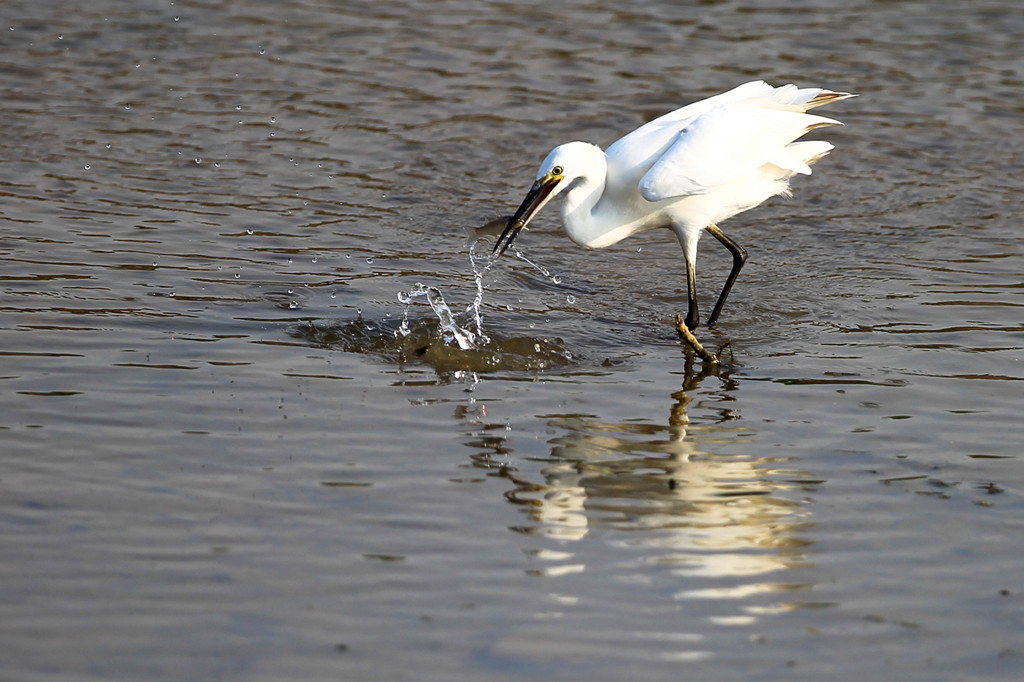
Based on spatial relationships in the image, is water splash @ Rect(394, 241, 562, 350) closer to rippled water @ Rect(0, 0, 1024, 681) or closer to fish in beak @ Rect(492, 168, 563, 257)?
rippled water @ Rect(0, 0, 1024, 681)

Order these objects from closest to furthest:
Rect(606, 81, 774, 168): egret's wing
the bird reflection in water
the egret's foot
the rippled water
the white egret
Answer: the rippled water → the bird reflection in water → the egret's foot → the white egret → Rect(606, 81, 774, 168): egret's wing

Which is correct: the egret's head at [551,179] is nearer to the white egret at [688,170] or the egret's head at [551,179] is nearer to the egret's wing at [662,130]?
the white egret at [688,170]

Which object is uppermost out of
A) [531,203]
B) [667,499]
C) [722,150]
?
[722,150]

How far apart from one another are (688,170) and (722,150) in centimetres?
24

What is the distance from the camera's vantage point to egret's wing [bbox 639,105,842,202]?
6434mm

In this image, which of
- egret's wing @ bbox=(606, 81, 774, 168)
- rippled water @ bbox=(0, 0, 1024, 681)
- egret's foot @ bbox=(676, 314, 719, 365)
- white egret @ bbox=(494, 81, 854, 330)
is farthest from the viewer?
egret's wing @ bbox=(606, 81, 774, 168)

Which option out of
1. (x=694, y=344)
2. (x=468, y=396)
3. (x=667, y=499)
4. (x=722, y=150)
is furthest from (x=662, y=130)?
(x=667, y=499)

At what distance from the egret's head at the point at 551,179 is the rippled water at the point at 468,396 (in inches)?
22.7

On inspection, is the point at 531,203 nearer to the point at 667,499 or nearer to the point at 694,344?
the point at 694,344

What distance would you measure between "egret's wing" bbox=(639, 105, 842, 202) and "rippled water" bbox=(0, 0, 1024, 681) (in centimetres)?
84

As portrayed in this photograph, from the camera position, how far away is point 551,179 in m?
→ 6.41

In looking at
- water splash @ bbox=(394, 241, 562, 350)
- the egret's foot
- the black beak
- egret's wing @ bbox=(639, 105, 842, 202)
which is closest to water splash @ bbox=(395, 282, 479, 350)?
water splash @ bbox=(394, 241, 562, 350)

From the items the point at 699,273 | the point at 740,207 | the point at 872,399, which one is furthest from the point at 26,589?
the point at 699,273

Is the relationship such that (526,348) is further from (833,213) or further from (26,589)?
(833,213)
